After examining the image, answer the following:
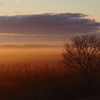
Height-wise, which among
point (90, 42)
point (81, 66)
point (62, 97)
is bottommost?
point (62, 97)

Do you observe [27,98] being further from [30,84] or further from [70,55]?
[30,84]

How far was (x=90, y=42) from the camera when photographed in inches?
1019

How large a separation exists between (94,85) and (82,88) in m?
2.27

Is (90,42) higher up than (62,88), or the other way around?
(90,42)

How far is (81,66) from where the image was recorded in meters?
26.0

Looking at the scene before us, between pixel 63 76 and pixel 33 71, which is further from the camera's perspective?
pixel 33 71

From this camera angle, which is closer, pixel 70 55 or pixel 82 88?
pixel 70 55

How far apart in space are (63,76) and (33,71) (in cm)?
857

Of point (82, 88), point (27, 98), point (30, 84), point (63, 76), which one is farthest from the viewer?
point (63, 76)

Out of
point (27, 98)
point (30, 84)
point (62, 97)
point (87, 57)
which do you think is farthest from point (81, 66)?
point (30, 84)

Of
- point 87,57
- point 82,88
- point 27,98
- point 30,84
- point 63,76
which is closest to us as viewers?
point 27,98

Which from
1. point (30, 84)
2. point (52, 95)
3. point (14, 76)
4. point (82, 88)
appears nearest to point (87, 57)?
point (82, 88)

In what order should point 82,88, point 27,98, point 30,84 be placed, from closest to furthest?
point 27,98
point 82,88
point 30,84

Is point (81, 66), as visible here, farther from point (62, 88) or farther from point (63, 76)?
point (63, 76)
